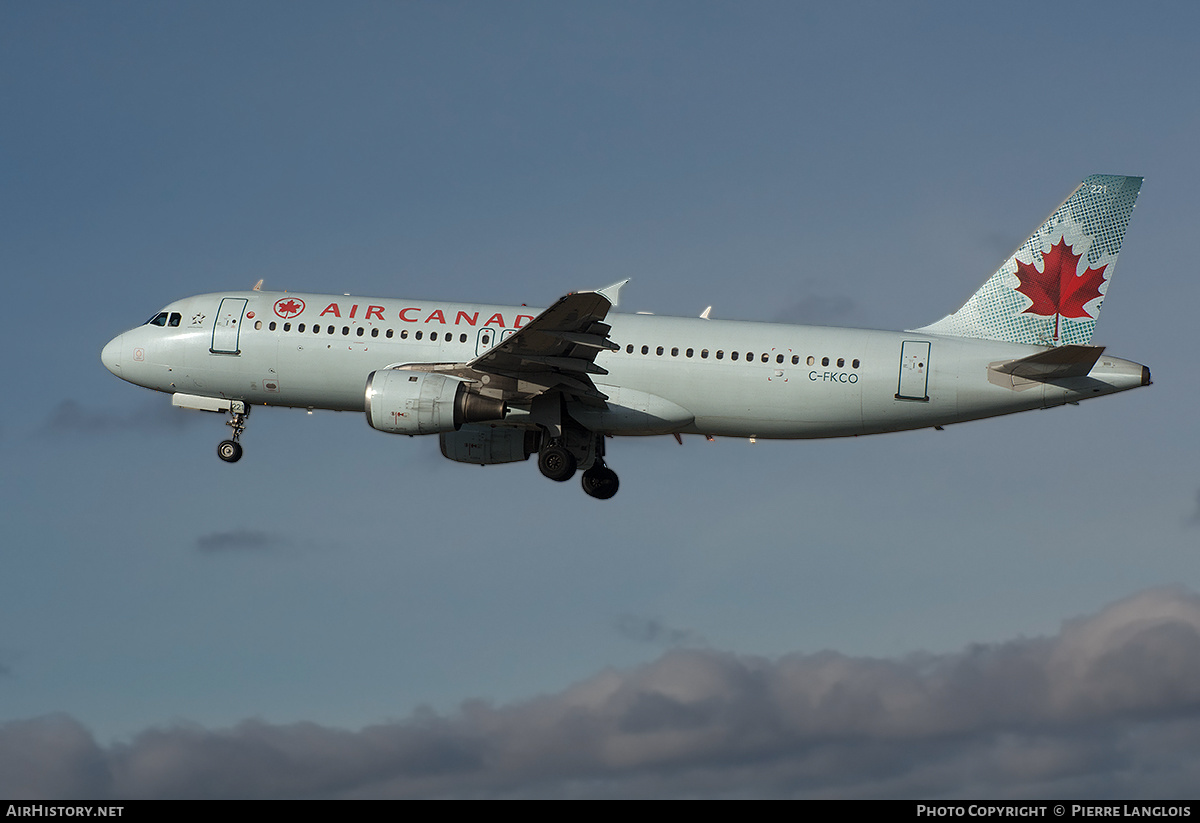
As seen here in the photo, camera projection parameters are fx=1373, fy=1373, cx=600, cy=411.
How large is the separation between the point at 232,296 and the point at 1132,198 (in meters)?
28.4

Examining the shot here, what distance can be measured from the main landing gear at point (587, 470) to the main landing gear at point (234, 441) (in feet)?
32.4

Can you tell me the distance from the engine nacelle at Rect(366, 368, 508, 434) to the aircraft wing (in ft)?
4.32

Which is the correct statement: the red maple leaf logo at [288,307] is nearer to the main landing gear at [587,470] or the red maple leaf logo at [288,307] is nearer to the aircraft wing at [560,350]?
the aircraft wing at [560,350]

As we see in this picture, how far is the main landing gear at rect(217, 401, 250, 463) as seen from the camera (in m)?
44.3

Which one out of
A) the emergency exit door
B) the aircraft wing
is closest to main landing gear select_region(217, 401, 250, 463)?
the aircraft wing

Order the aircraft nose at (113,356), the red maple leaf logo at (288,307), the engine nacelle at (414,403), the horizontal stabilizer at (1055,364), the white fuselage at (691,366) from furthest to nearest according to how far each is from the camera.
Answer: the aircraft nose at (113,356) → the red maple leaf logo at (288,307) → the white fuselage at (691,366) → the engine nacelle at (414,403) → the horizontal stabilizer at (1055,364)

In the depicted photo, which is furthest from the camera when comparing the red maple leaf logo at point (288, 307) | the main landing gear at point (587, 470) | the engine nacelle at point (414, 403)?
the red maple leaf logo at point (288, 307)

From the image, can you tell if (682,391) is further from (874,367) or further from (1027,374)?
(1027,374)

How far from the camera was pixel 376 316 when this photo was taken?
4262 cm

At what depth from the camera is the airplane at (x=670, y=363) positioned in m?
39.3

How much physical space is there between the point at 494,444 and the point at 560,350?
22.9 feet

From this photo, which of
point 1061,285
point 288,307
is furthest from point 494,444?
point 1061,285

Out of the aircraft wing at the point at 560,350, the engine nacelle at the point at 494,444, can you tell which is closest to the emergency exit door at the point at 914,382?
the aircraft wing at the point at 560,350

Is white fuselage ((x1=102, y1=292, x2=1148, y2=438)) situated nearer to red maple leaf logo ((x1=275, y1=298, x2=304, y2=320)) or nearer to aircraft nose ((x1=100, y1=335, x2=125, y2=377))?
red maple leaf logo ((x1=275, y1=298, x2=304, y2=320))
